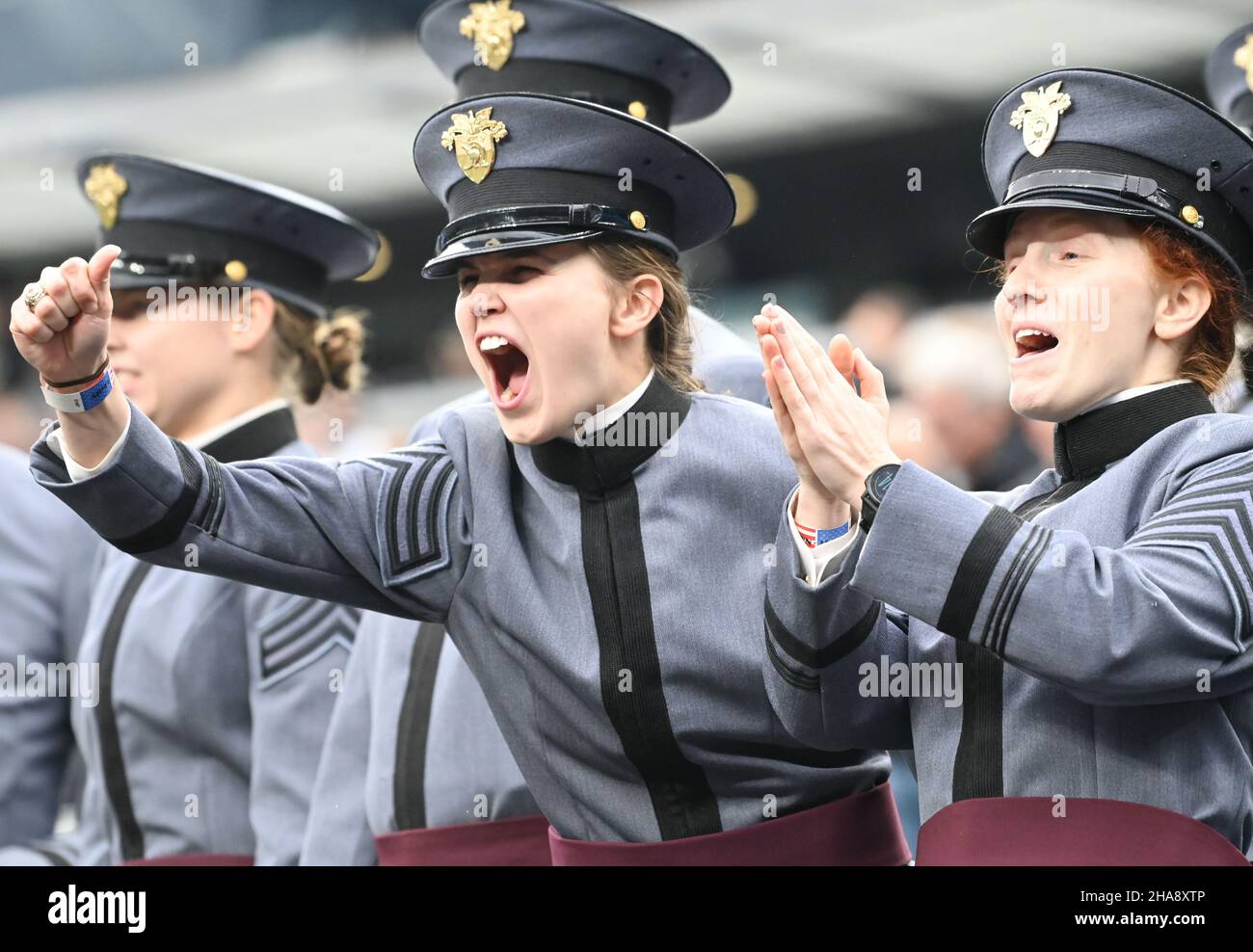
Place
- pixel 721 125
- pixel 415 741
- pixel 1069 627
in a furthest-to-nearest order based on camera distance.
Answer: pixel 721 125 → pixel 415 741 → pixel 1069 627

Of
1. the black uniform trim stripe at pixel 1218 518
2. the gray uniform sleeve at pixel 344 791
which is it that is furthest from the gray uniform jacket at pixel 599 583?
the gray uniform sleeve at pixel 344 791

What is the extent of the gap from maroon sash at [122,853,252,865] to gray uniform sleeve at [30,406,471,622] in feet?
3.08

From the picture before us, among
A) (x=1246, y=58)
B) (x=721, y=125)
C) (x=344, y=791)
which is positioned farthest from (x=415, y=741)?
(x=721, y=125)

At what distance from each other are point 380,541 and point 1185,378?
1169 mm

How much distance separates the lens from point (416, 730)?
3.33m

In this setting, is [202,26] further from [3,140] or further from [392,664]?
[392,664]

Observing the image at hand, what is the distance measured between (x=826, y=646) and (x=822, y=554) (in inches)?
5.1

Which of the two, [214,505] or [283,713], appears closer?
[214,505]

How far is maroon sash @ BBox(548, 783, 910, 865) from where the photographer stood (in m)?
2.64

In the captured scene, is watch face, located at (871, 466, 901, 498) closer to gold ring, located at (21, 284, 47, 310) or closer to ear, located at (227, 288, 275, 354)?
gold ring, located at (21, 284, 47, 310)

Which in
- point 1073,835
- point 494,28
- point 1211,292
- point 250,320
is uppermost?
point 494,28

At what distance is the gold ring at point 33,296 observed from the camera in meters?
2.27

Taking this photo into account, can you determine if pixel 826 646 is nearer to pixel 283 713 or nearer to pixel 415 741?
pixel 415 741

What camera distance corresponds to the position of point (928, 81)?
6.42 meters
